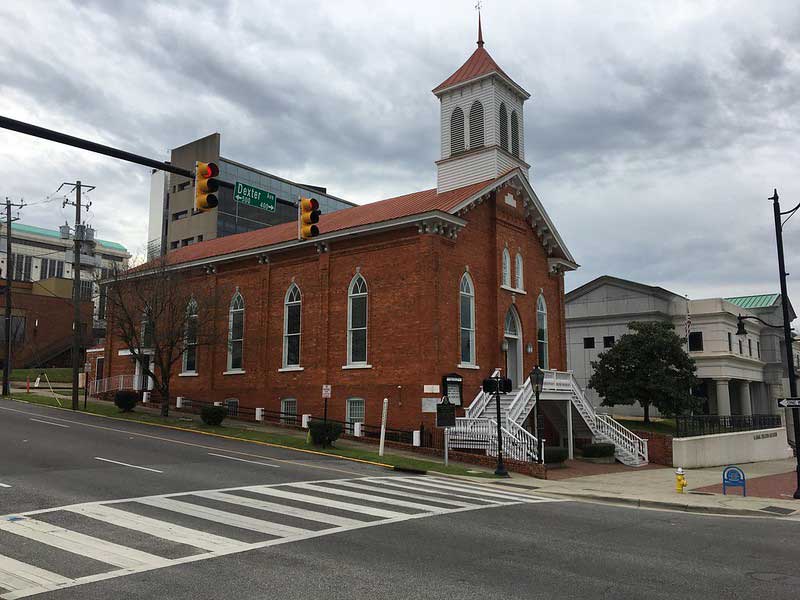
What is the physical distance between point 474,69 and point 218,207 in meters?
51.6

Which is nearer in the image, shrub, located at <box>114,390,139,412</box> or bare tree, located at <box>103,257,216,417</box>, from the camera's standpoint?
bare tree, located at <box>103,257,216,417</box>

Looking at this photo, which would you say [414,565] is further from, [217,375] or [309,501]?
[217,375]

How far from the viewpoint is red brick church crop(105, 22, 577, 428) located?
29844mm

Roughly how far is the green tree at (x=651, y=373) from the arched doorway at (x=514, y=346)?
38.8 feet

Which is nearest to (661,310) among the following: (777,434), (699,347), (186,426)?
(699,347)

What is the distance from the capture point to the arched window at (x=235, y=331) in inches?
1503

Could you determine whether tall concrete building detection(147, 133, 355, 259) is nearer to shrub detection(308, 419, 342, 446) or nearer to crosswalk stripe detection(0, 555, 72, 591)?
shrub detection(308, 419, 342, 446)

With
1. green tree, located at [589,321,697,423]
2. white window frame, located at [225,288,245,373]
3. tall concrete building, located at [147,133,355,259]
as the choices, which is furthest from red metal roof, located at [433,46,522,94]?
tall concrete building, located at [147,133,355,259]

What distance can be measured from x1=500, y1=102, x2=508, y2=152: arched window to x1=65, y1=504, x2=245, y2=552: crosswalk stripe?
1082 inches

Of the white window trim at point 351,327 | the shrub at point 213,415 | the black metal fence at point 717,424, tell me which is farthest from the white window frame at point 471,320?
the shrub at point 213,415

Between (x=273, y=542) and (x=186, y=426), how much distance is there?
2250cm

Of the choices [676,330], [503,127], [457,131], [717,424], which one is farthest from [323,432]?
[676,330]

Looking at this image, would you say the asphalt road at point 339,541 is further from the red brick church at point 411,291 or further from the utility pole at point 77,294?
the utility pole at point 77,294

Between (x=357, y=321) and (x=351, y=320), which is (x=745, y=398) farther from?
(x=351, y=320)
